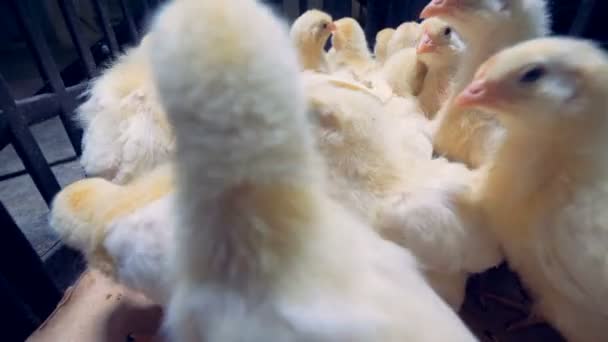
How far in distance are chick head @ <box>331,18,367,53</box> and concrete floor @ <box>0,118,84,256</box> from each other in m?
1.33

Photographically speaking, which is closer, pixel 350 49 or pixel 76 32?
pixel 76 32

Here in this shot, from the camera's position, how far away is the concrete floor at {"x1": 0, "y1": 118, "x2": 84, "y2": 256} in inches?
71.8

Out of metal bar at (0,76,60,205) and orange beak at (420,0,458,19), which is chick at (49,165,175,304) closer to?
metal bar at (0,76,60,205)

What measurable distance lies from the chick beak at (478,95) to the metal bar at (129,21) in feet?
3.92

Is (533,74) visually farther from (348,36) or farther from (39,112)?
(39,112)

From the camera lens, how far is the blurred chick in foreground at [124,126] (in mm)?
1037

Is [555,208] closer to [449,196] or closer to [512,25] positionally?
[449,196]

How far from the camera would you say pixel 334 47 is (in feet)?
5.77

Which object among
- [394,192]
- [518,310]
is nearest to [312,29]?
[394,192]

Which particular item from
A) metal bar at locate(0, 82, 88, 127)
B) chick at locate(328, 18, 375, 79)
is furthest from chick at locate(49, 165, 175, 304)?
chick at locate(328, 18, 375, 79)

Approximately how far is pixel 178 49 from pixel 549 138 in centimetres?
68

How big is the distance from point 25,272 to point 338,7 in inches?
70.6

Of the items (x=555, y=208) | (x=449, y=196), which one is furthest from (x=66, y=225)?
(x=555, y=208)

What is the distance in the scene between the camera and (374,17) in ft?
6.96
